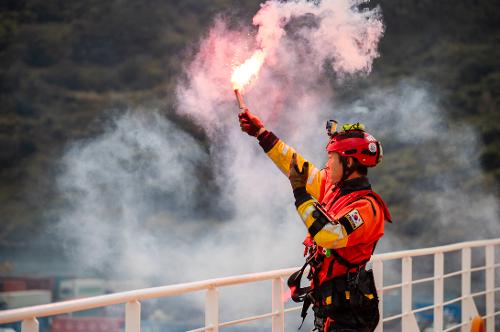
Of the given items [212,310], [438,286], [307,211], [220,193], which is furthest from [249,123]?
[220,193]

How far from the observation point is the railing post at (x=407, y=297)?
4.75 meters

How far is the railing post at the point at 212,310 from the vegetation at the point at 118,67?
212 feet

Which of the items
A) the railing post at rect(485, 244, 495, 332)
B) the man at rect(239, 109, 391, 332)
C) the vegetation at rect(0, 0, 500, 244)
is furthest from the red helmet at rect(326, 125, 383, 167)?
the vegetation at rect(0, 0, 500, 244)

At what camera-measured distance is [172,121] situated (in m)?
57.4

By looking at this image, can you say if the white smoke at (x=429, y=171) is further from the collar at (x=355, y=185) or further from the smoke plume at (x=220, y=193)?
the collar at (x=355, y=185)

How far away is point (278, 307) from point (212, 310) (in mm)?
576

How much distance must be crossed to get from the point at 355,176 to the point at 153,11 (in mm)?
71364

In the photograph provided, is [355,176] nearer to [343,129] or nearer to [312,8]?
[343,129]

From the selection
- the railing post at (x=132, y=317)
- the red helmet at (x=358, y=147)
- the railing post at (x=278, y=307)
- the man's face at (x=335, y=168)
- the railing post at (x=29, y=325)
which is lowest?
the railing post at (x=29, y=325)

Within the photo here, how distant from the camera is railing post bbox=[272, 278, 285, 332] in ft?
12.5

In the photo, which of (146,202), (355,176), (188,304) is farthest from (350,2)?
(146,202)

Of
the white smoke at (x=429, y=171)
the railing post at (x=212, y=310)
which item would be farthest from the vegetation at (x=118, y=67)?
the railing post at (x=212, y=310)

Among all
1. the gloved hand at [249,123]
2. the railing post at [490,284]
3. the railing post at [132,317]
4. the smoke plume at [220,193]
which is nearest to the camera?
the railing post at [132,317]

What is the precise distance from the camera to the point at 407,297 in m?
4.85
